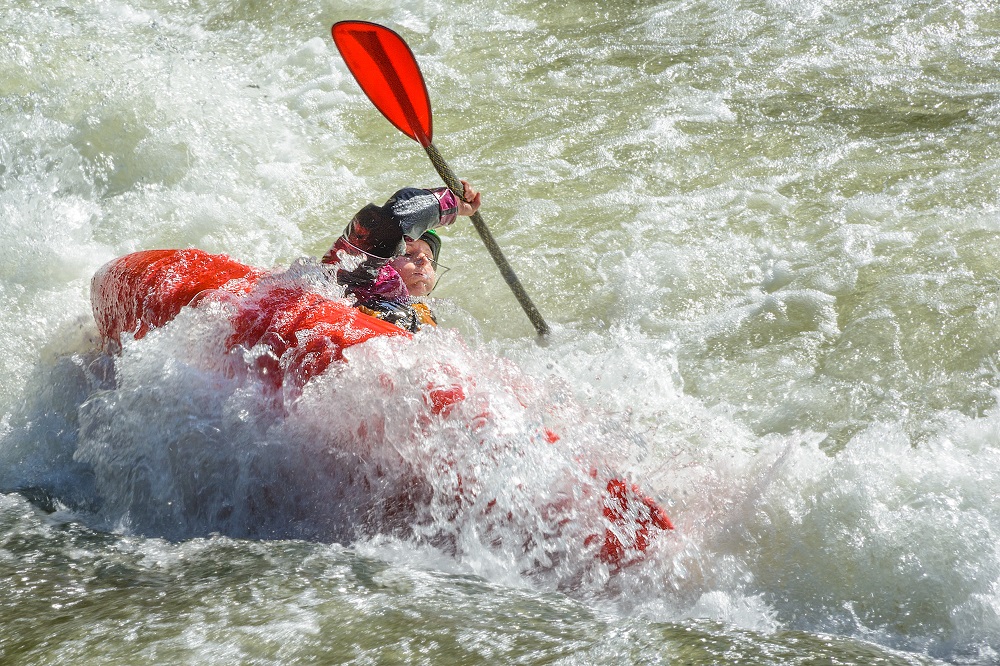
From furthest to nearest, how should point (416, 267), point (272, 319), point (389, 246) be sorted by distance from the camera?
point (416, 267) → point (389, 246) → point (272, 319)

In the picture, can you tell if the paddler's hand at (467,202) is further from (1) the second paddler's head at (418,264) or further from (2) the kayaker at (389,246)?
(1) the second paddler's head at (418,264)

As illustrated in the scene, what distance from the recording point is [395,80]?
11.3 feet

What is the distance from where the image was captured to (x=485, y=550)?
2.27 metres

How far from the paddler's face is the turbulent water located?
406 mm

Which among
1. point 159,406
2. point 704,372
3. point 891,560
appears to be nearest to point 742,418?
point 704,372

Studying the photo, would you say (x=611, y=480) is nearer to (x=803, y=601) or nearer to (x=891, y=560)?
(x=803, y=601)

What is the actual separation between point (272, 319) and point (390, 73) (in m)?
1.25

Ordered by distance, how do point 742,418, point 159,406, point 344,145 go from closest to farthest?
point 159,406 → point 742,418 → point 344,145

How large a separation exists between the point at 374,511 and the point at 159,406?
2.51 feet

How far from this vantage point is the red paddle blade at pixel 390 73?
11.0 feet

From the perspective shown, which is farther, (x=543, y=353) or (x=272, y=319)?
(x=543, y=353)

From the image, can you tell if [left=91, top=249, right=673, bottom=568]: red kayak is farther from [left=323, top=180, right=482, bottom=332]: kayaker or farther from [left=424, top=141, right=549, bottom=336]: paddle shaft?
[left=424, top=141, right=549, bottom=336]: paddle shaft

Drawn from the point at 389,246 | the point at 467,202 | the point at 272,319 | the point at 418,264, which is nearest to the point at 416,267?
the point at 418,264

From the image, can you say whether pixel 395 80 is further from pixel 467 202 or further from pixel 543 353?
pixel 543 353
